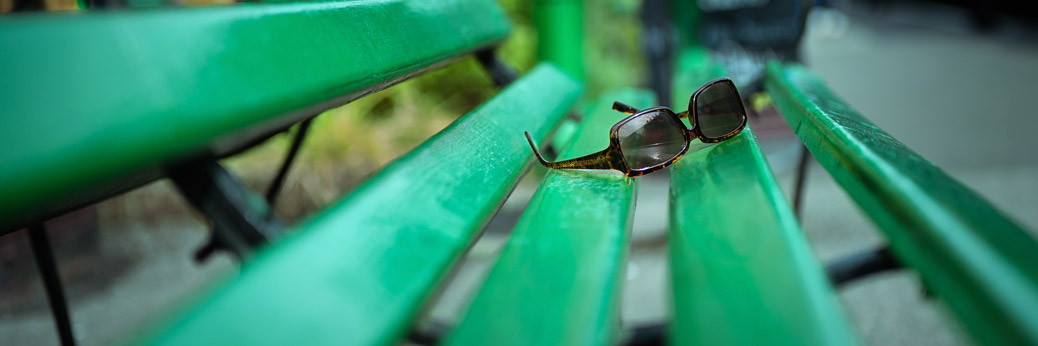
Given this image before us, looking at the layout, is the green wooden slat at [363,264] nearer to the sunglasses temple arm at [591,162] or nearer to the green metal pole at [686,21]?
the sunglasses temple arm at [591,162]

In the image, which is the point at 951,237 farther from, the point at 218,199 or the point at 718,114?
the point at 218,199

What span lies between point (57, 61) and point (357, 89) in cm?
35

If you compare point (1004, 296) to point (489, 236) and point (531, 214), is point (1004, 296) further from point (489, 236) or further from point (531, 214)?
point (489, 236)

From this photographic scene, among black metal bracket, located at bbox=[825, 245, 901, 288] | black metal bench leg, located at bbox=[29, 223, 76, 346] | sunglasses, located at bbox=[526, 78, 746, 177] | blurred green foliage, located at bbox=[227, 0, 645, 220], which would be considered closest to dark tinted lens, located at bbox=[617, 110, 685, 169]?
sunglasses, located at bbox=[526, 78, 746, 177]

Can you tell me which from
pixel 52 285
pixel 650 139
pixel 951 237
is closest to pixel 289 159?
pixel 52 285

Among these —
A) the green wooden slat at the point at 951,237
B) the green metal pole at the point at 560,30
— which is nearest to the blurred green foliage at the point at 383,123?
the green metal pole at the point at 560,30

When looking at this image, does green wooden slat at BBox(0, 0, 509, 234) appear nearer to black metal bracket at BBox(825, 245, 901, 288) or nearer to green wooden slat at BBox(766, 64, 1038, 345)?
green wooden slat at BBox(766, 64, 1038, 345)

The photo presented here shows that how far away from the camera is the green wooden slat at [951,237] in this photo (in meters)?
0.35

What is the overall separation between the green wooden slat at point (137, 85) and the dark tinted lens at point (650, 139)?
36 centimetres

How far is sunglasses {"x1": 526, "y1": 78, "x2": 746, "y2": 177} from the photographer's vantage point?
782 mm

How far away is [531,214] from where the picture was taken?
2.19 ft

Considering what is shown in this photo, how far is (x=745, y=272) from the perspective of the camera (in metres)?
0.47

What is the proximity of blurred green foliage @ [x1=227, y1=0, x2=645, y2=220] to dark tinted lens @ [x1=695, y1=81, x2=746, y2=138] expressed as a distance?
3.82 feet

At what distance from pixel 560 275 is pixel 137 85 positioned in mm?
339
